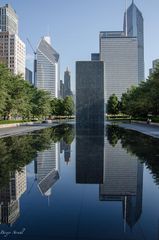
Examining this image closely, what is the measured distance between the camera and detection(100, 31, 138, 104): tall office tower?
182m

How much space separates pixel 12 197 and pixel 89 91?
7482 centimetres

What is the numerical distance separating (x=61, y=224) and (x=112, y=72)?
19075cm

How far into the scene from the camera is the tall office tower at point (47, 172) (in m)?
8.55

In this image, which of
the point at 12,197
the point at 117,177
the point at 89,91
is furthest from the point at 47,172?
the point at 89,91

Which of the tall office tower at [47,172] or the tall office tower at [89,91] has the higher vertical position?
the tall office tower at [89,91]

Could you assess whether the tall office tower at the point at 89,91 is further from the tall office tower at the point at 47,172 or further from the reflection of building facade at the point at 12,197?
the reflection of building facade at the point at 12,197

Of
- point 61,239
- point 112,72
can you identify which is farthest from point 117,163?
point 112,72

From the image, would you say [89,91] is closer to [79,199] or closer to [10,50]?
[79,199]

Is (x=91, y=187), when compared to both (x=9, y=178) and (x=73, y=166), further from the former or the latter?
(x=73, y=166)

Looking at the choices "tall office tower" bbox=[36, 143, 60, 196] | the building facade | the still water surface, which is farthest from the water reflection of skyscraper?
the building facade

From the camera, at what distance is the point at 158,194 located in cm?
779

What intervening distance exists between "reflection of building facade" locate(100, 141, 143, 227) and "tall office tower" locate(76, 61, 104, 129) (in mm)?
67390

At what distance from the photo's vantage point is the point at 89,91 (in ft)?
267

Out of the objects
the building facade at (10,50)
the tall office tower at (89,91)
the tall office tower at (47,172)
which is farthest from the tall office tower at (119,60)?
the tall office tower at (47,172)
